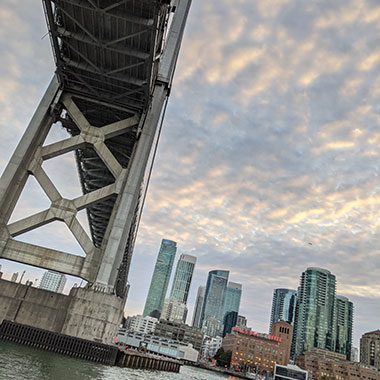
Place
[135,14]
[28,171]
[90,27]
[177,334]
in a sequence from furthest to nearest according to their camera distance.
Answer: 1. [177,334]
2. [28,171]
3. [90,27]
4. [135,14]

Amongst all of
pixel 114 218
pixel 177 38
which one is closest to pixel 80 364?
pixel 114 218

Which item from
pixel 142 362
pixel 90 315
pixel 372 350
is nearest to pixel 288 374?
pixel 142 362

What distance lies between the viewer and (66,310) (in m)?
20.5

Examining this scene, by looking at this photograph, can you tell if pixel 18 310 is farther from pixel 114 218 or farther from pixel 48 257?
pixel 114 218

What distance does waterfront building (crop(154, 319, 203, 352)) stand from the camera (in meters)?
139

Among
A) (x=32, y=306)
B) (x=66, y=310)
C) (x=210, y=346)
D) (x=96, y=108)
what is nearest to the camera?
(x=66, y=310)

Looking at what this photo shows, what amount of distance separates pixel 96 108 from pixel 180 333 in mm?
129558

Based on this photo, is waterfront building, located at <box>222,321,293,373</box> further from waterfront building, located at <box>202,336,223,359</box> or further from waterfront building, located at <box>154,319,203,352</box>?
waterfront building, located at <box>202,336,223,359</box>

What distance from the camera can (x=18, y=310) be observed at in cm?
2106

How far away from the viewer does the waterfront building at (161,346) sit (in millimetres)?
103625

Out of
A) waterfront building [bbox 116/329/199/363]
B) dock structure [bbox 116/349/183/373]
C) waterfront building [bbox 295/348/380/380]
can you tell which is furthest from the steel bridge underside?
waterfront building [bbox 295/348/380/380]

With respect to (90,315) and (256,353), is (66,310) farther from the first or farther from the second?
(256,353)

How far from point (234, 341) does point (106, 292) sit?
114458 mm

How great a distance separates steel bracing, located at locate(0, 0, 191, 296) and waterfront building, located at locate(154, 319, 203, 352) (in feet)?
414
